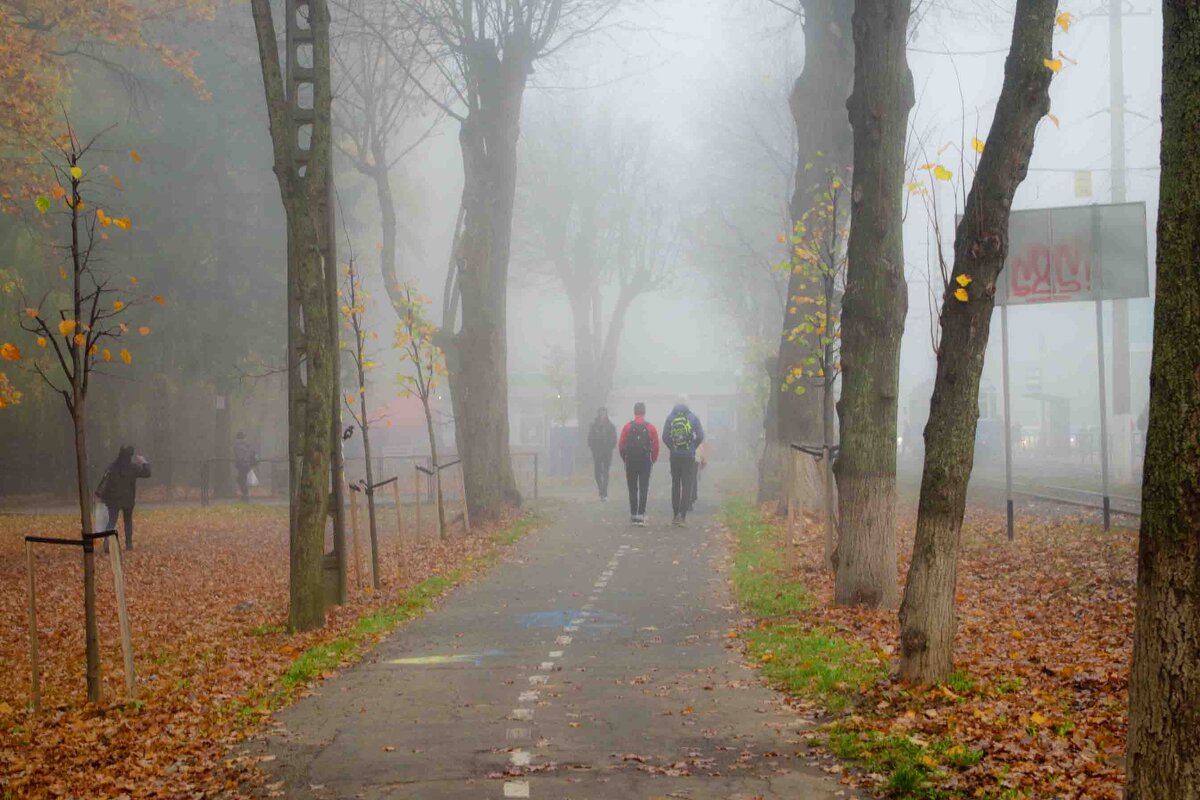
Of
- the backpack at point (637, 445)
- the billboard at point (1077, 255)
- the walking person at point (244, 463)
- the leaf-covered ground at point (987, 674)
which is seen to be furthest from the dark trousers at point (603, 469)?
the billboard at point (1077, 255)

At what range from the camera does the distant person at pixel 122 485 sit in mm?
22312

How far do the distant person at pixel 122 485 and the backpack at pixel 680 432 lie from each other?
838 centimetres

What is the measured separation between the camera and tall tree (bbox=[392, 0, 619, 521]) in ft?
77.5

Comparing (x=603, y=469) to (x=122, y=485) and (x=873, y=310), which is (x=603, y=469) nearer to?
(x=122, y=485)

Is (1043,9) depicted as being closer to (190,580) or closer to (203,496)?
(190,580)

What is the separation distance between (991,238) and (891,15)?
4238 mm

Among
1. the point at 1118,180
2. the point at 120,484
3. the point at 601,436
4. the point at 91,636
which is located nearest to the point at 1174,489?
the point at 91,636

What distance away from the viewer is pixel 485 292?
23.8 meters

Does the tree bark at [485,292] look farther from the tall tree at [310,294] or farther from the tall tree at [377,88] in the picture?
the tall tree at [310,294]

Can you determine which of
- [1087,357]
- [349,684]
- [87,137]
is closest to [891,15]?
[349,684]

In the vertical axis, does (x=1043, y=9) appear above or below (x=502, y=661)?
above

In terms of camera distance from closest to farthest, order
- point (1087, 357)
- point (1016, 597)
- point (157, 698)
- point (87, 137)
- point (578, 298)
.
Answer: point (157, 698) → point (1016, 597) → point (87, 137) → point (578, 298) → point (1087, 357)

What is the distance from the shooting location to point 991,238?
8562 millimetres

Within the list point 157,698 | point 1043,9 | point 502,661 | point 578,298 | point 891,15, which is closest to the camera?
point 1043,9
